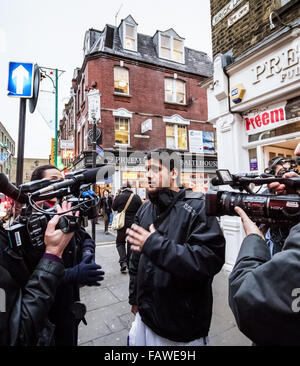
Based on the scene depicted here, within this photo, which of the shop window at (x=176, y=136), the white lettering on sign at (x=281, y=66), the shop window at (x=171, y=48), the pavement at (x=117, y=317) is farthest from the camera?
the shop window at (x=171, y=48)

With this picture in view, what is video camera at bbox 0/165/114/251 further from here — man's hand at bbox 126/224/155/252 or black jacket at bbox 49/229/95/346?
black jacket at bbox 49/229/95/346

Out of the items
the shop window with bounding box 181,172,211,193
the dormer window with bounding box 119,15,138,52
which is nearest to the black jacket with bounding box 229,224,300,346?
the shop window with bounding box 181,172,211,193

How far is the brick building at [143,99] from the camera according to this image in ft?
45.4

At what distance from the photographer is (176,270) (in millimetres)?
1472

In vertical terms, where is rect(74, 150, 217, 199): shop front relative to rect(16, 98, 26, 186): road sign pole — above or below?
above

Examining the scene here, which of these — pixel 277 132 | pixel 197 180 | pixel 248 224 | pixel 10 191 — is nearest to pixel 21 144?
pixel 10 191

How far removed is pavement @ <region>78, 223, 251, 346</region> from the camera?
2.61 meters

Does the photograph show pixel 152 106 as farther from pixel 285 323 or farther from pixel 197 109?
pixel 285 323

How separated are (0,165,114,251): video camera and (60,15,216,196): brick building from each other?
480 inches

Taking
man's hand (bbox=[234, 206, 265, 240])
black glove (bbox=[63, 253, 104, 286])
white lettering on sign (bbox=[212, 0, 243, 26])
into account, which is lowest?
black glove (bbox=[63, 253, 104, 286])

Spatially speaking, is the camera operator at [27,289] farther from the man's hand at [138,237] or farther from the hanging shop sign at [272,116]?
the hanging shop sign at [272,116]

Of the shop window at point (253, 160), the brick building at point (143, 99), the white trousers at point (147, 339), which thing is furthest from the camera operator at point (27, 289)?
the brick building at point (143, 99)

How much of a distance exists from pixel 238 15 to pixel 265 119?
2444 millimetres

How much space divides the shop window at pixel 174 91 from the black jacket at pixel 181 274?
15.2 metres
